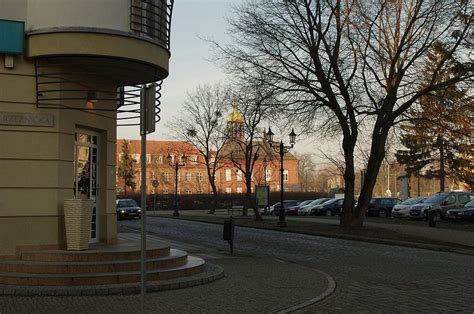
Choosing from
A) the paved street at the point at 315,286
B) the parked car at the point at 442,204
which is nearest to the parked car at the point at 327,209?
the parked car at the point at 442,204

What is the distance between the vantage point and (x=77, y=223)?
→ 12180 millimetres

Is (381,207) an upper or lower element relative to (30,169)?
lower

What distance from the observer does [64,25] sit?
12180 mm

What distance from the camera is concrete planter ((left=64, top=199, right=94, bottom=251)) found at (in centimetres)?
1212

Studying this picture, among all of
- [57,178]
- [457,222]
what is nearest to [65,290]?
[57,178]

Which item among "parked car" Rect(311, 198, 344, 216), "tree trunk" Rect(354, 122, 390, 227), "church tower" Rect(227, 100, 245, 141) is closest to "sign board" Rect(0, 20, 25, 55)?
"tree trunk" Rect(354, 122, 390, 227)

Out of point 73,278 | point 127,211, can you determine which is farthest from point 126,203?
point 73,278

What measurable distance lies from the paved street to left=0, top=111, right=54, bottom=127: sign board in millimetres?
3914

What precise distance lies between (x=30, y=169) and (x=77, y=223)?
146 centimetres

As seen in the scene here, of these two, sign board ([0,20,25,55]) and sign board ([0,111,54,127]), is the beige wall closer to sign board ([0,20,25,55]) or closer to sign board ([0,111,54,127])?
sign board ([0,111,54,127])

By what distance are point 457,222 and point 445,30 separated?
40.1 ft

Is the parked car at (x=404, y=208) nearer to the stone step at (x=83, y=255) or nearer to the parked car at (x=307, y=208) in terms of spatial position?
the parked car at (x=307, y=208)

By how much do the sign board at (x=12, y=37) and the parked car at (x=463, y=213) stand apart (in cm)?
2733

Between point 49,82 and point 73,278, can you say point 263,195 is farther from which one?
point 73,278
